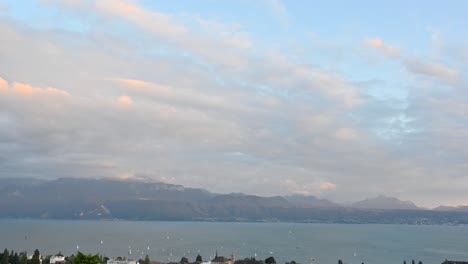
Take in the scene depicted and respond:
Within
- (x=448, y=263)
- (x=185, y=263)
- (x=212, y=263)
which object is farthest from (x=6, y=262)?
(x=448, y=263)

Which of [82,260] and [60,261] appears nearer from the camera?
[82,260]

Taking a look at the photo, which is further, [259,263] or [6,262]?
[259,263]

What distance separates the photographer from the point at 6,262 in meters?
123

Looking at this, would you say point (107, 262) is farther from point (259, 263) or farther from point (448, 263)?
point (448, 263)

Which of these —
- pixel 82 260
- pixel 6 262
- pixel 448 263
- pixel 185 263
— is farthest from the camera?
pixel 448 263

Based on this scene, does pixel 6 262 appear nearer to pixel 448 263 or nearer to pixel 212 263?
pixel 212 263

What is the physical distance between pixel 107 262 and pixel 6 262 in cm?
3641

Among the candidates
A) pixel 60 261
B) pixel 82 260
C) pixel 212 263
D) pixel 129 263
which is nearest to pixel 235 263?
pixel 212 263

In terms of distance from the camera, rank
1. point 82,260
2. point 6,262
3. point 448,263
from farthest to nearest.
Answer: point 448,263 < point 6,262 < point 82,260

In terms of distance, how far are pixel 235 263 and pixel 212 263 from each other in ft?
25.1

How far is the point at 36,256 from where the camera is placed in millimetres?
125688

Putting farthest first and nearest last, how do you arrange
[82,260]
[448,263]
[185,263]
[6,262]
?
[448,263] < [185,263] < [6,262] < [82,260]

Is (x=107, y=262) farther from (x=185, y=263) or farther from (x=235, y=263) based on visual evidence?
(x=235, y=263)

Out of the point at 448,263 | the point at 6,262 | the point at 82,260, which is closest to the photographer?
the point at 82,260
